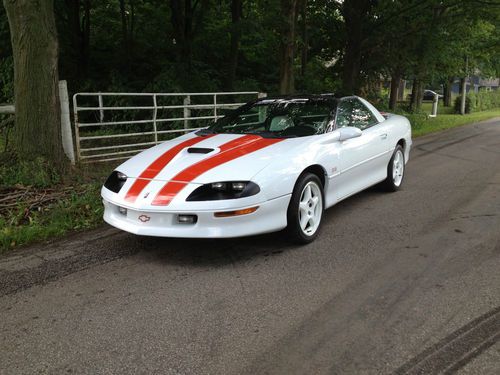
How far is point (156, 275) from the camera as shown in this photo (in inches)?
153

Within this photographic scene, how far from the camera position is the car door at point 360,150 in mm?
5242

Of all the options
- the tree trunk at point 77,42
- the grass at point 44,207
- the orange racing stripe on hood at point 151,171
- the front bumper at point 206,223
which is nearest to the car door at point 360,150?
the front bumper at point 206,223

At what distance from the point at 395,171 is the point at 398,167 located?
0.44 ft

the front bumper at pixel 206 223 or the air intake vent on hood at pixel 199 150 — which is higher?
the air intake vent on hood at pixel 199 150

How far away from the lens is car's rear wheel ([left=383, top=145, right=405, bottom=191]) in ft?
21.4

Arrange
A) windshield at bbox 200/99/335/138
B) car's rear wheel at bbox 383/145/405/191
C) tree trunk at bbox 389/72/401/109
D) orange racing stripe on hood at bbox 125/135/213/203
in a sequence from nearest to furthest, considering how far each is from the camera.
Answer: orange racing stripe on hood at bbox 125/135/213/203 → windshield at bbox 200/99/335/138 → car's rear wheel at bbox 383/145/405/191 → tree trunk at bbox 389/72/401/109

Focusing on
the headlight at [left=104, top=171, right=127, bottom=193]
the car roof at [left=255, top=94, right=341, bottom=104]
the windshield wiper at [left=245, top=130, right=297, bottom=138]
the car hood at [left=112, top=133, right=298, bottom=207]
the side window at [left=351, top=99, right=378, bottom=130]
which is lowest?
the headlight at [left=104, top=171, right=127, bottom=193]

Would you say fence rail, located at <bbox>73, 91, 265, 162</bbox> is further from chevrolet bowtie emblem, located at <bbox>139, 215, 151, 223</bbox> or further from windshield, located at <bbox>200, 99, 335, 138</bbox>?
chevrolet bowtie emblem, located at <bbox>139, 215, 151, 223</bbox>

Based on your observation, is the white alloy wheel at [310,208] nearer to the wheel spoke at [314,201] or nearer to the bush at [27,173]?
the wheel spoke at [314,201]

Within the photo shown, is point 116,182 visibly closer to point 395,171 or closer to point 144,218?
point 144,218

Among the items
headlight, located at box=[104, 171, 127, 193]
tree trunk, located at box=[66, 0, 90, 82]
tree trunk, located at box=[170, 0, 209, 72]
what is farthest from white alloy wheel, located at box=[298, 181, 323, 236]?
tree trunk, located at box=[66, 0, 90, 82]

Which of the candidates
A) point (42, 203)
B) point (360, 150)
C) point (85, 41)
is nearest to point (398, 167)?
point (360, 150)

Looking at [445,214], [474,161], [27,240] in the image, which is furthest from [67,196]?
[474,161]

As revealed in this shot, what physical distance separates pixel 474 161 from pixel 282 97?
5268 mm
